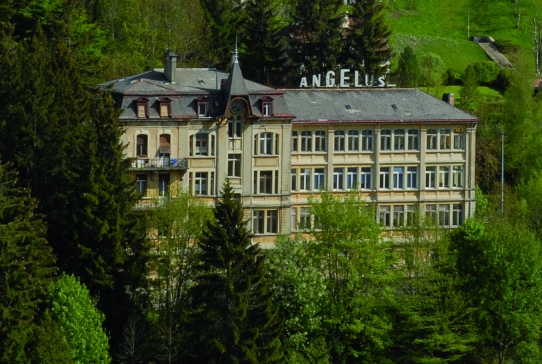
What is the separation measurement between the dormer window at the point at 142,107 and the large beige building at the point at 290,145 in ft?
0.23

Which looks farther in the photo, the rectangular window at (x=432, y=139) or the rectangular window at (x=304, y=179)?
the rectangular window at (x=432, y=139)

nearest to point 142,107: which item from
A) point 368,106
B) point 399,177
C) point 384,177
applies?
point 368,106

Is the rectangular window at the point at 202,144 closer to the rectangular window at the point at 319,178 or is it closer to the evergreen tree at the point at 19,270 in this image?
the rectangular window at the point at 319,178

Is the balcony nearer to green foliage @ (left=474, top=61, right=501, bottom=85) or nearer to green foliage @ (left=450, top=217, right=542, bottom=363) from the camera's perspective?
green foliage @ (left=450, top=217, right=542, bottom=363)

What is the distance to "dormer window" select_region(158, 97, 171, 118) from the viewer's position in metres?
125

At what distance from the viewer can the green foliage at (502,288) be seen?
112250 millimetres

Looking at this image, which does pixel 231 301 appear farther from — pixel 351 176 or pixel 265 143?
pixel 351 176

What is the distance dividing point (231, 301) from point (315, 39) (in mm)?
55948

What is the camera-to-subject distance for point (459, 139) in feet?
447

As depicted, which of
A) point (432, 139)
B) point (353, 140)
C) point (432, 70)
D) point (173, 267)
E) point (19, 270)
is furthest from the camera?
point (432, 70)

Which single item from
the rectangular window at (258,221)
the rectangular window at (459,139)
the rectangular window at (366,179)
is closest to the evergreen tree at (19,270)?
the rectangular window at (258,221)

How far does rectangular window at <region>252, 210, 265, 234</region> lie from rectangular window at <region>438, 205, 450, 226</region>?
51.4ft

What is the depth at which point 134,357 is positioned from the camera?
105 m

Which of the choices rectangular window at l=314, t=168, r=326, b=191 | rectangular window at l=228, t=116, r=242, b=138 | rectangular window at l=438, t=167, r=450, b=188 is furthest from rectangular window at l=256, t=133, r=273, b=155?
rectangular window at l=438, t=167, r=450, b=188
